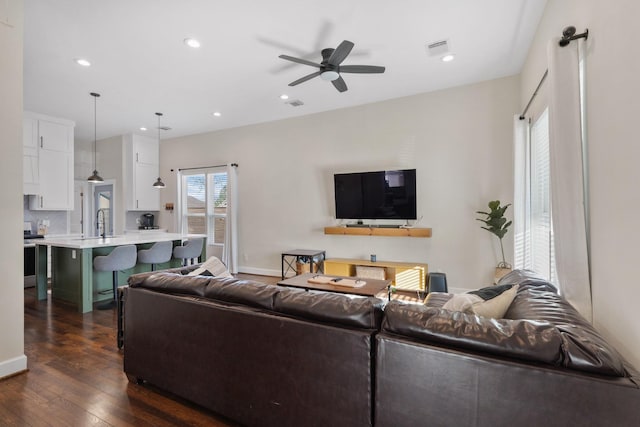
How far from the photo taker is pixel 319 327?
147 cm

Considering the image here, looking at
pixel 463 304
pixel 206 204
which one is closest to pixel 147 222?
pixel 206 204

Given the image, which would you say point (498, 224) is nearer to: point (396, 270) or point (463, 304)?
point (396, 270)

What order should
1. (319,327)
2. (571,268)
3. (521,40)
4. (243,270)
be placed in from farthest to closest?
(243,270) < (521,40) < (571,268) < (319,327)

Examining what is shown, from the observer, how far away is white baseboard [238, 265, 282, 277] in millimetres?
5982

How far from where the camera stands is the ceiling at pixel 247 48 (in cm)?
272

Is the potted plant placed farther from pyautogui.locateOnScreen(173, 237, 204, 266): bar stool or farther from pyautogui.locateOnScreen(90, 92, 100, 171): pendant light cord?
pyautogui.locateOnScreen(90, 92, 100, 171): pendant light cord

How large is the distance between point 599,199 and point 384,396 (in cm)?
155

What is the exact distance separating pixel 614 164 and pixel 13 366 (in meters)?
4.21

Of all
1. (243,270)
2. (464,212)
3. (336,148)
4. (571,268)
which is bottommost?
(243,270)

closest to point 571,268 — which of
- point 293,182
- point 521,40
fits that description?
point 521,40

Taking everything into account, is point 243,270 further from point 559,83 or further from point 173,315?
point 559,83

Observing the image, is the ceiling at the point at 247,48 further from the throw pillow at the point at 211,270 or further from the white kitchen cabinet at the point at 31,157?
the throw pillow at the point at 211,270

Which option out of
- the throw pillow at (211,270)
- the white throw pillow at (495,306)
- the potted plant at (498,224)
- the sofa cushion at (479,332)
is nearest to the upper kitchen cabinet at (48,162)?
the throw pillow at (211,270)

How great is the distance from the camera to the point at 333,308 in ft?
4.92
